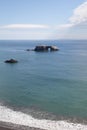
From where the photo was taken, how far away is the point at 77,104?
38.2 metres

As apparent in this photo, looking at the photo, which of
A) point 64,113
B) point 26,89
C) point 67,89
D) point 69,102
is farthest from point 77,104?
point 26,89

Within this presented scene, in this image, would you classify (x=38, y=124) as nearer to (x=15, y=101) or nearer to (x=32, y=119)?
(x=32, y=119)

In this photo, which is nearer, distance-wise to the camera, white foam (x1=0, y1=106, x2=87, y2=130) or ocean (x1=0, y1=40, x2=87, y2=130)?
white foam (x1=0, y1=106, x2=87, y2=130)

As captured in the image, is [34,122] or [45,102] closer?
[34,122]

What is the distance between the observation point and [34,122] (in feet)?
99.2

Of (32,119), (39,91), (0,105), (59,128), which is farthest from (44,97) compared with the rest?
(59,128)

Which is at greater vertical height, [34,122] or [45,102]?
[34,122]

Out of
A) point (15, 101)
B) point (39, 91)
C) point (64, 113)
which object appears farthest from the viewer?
point (39, 91)

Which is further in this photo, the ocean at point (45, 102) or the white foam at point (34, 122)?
the ocean at point (45, 102)

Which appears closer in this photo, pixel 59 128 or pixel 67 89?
pixel 59 128

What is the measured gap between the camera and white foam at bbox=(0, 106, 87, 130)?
28.6 metres

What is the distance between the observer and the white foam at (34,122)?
2858 cm

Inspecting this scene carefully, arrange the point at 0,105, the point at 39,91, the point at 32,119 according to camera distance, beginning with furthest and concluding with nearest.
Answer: the point at 39,91, the point at 0,105, the point at 32,119

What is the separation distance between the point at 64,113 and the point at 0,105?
31.1 feet
